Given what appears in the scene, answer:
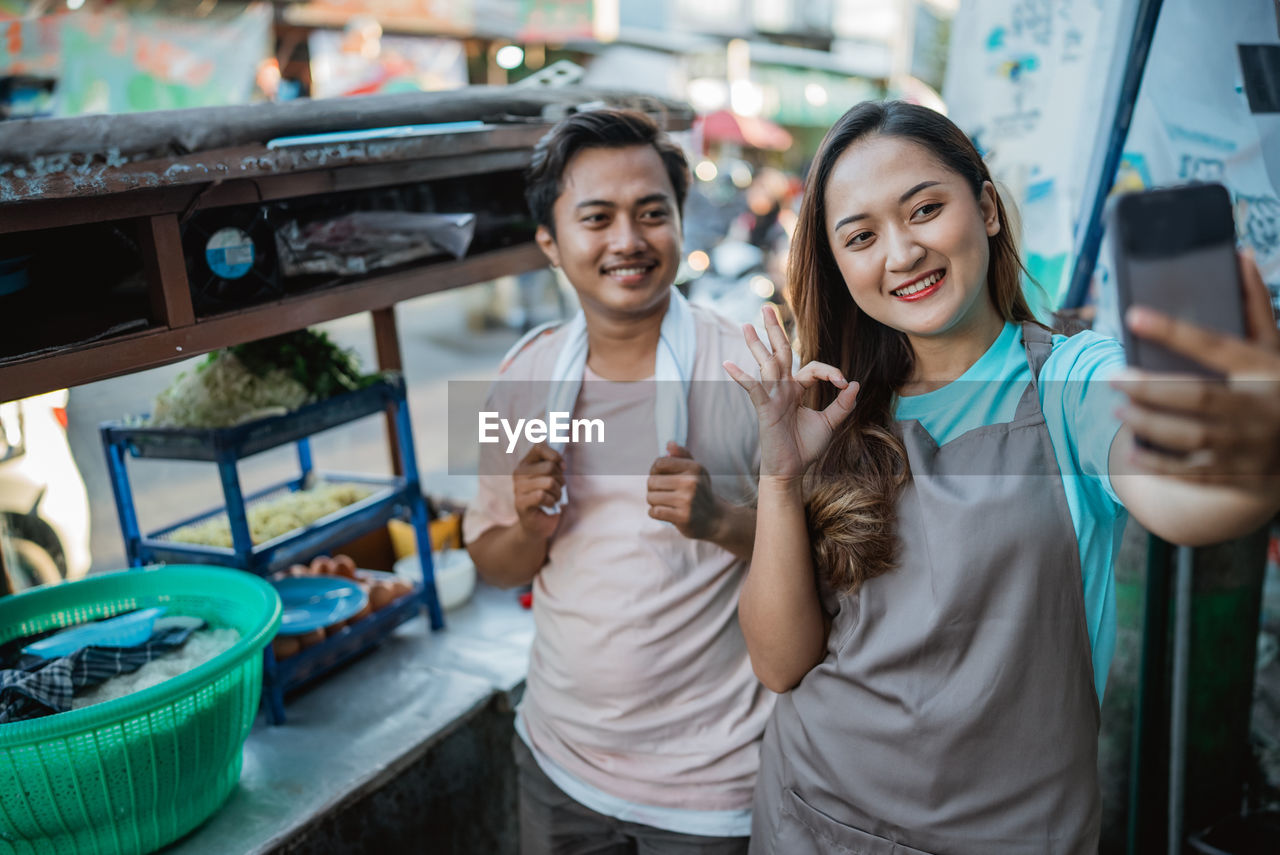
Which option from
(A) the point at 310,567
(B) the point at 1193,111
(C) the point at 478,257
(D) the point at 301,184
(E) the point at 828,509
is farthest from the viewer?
(A) the point at 310,567

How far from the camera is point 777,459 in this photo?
1378 millimetres

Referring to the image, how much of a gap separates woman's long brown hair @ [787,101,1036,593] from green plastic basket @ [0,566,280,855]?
49.3 inches

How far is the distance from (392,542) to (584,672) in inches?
72.2

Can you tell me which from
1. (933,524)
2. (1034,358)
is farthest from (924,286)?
(933,524)

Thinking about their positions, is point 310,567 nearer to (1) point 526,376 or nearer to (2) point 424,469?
(1) point 526,376

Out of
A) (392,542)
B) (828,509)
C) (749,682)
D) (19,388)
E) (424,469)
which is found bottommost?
(424,469)

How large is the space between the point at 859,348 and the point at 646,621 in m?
0.71

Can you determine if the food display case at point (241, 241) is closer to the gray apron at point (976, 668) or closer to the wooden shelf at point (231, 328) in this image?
the wooden shelf at point (231, 328)

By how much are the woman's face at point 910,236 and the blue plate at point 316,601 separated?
188 centimetres

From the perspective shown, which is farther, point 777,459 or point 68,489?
point 68,489

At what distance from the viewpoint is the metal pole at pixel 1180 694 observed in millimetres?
2400

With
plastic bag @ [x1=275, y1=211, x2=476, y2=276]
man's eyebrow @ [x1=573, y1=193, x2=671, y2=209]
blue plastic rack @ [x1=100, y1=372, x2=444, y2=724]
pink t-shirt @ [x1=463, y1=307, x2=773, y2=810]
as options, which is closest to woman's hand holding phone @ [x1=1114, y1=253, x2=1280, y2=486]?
pink t-shirt @ [x1=463, y1=307, x2=773, y2=810]

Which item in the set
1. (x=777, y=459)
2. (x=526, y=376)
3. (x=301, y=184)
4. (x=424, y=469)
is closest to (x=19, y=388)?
(x=301, y=184)

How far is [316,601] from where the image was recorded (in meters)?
2.69
